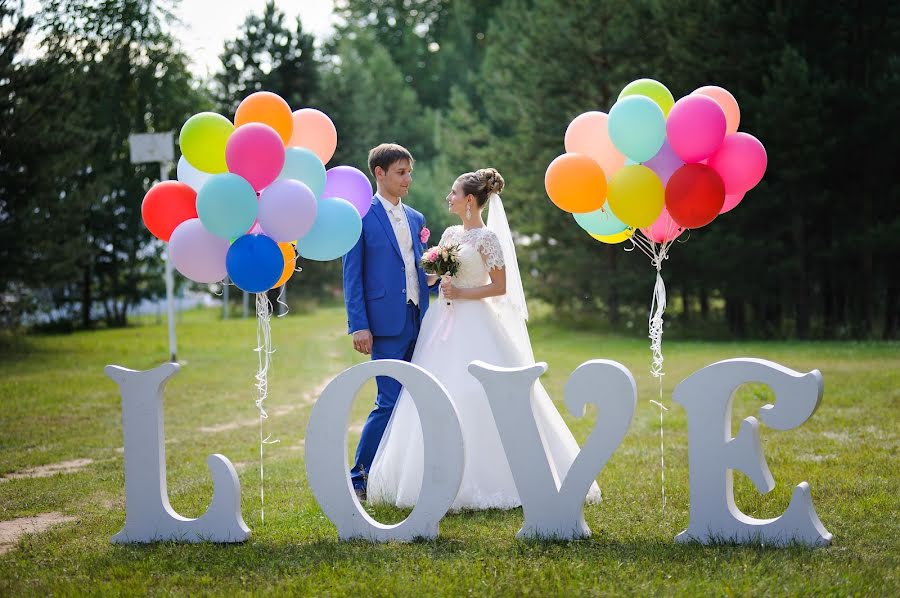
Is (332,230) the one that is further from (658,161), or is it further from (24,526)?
(24,526)

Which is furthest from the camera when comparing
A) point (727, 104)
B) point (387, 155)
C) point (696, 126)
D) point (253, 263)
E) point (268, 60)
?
point (268, 60)

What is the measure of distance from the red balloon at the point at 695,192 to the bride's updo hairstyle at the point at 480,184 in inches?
47.8

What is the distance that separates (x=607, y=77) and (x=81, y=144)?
1131 cm

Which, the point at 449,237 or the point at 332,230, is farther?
the point at 449,237

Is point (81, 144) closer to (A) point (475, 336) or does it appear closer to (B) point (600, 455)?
(A) point (475, 336)

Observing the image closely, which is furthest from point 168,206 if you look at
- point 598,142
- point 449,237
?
point 598,142

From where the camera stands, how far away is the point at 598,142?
5.57 metres

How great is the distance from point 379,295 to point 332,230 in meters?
0.91

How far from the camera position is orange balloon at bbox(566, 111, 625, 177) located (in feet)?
18.2

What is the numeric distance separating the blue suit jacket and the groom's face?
119 millimetres

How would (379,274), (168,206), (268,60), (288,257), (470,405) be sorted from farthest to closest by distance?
(268,60)
(379,274)
(470,405)
(288,257)
(168,206)

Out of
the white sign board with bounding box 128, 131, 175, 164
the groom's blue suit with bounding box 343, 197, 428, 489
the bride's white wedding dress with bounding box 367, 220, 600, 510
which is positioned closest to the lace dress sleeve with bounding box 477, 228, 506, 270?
the bride's white wedding dress with bounding box 367, 220, 600, 510

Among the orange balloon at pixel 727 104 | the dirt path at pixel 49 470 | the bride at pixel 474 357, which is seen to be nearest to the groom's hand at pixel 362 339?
the bride at pixel 474 357

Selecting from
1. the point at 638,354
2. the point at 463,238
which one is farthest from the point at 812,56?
the point at 463,238
